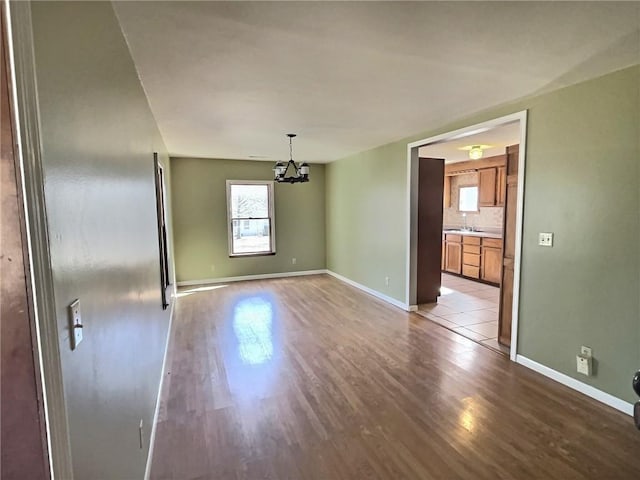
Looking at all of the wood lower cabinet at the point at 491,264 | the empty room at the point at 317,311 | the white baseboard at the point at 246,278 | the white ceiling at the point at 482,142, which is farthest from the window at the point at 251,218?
the wood lower cabinet at the point at 491,264

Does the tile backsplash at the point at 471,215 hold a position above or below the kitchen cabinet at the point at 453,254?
above

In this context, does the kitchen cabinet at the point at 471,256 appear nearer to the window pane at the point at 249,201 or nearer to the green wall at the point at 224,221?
the green wall at the point at 224,221

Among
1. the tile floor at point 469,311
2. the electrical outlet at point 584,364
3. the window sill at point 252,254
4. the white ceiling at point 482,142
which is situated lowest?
the tile floor at point 469,311

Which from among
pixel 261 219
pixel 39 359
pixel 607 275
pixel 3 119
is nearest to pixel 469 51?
pixel 607 275

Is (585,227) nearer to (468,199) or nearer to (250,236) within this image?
(468,199)

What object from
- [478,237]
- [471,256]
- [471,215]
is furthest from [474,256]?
[471,215]

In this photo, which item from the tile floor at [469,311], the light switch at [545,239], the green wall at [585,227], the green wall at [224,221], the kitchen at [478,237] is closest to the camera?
the green wall at [585,227]

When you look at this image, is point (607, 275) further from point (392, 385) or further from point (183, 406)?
point (183, 406)

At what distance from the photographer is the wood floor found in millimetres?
1956

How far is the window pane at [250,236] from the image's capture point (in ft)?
22.5

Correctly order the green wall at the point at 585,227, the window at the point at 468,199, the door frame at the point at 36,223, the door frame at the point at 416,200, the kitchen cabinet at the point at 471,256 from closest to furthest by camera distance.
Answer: the door frame at the point at 36,223, the green wall at the point at 585,227, the door frame at the point at 416,200, the kitchen cabinet at the point at 471,256, the window at the point at 468,199

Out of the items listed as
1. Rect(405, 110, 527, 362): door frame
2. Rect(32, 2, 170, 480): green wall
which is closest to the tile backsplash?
Rect(405, 110, 527, 362): door frame

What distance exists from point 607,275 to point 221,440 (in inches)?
118

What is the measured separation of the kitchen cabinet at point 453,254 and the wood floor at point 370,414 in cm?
350
